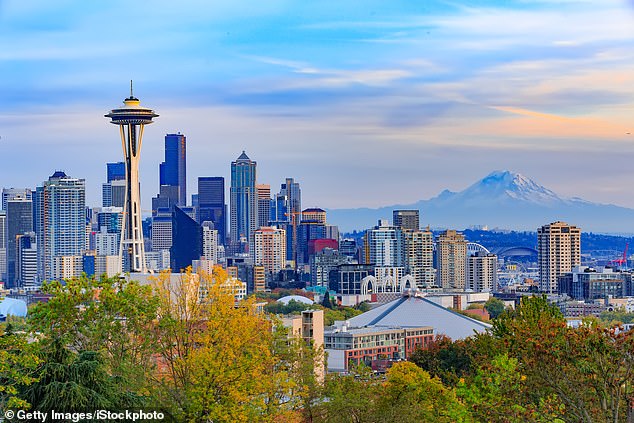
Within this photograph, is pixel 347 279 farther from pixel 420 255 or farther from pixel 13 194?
pixel 13 194

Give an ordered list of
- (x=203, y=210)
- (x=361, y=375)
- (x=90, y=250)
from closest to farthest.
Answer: (x=361, y=375)
(x=90, y=250)
(x=203, y=210)

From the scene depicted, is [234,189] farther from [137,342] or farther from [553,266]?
[137,342]

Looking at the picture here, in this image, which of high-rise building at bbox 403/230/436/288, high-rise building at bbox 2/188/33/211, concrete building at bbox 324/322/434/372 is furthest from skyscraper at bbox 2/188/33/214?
concrete building at bbox 324/322/434/372

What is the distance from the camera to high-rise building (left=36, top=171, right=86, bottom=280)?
13775 cm

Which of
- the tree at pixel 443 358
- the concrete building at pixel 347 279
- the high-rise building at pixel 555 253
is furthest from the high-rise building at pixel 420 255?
the tree at pixel 443 358

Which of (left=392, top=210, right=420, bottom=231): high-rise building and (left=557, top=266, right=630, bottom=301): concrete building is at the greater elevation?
(left=392, top=210, right=420, bottom=231): high-rise building

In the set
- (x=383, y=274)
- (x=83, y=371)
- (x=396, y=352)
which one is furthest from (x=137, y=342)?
Result: (x=383, y=274)

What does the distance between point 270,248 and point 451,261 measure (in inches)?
1073

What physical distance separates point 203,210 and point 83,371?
16971 cm

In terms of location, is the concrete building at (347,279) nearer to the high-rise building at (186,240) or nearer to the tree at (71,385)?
the high-rise building at (186,240)

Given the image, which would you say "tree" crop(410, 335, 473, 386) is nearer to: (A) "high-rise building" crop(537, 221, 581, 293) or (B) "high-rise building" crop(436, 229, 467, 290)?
(A) "high-rise building" crop(537, 221, 581, 293)

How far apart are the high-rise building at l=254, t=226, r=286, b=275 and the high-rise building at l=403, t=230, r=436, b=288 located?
21.3 meters

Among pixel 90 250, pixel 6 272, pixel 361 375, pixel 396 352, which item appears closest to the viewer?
pixel 361 375

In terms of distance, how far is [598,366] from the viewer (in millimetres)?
11594
